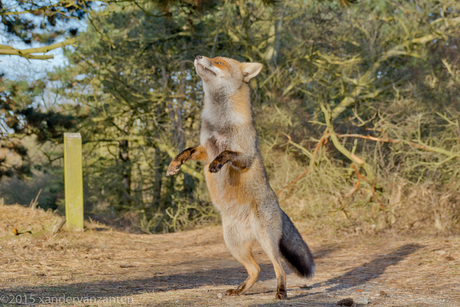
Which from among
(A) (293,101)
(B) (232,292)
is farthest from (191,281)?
(A) (293,101)

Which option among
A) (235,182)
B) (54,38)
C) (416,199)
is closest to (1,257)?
(235,182)

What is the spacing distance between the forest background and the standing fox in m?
5.47

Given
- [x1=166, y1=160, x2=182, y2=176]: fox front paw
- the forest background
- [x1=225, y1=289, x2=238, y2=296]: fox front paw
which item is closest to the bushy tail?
[x1=225, y1=289, x2=238, y2=296]: fox front paw

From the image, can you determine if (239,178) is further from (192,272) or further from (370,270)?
(370,270)

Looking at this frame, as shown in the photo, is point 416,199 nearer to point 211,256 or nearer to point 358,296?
point 211,256

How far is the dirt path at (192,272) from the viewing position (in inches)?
167

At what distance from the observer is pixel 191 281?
5.83 metres

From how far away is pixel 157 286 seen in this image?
5.21 m

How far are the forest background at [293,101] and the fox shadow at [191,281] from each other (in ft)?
9.49

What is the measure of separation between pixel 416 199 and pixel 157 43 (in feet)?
33.3

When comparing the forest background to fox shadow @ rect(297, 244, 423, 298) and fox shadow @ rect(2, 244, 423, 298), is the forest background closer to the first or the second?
fox shadow @ rect(297, 244, 423, 298)

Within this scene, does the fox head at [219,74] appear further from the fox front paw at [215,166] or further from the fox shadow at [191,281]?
the fox shadow at [191,281]

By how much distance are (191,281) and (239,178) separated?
193cm

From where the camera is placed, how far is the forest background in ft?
34.3
